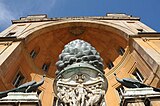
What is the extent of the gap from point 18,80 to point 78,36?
21.3 feet

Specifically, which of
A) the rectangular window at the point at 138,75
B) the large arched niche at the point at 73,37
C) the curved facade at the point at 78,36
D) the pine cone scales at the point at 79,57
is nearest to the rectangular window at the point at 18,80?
the curved facade at the point at 78,36

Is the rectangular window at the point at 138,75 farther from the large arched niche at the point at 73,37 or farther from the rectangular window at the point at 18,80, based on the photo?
the rectangular window at the point at 18,80

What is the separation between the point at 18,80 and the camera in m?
14.1

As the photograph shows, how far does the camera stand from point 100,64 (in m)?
3.61

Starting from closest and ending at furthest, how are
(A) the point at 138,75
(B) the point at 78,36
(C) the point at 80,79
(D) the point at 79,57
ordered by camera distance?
(C) the point at 80,79
(D) the point at 79,57
(A) the point at 138,75
(B) the point at 78,36

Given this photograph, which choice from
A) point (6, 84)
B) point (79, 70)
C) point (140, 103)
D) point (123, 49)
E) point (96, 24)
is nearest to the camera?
point (140, 103)

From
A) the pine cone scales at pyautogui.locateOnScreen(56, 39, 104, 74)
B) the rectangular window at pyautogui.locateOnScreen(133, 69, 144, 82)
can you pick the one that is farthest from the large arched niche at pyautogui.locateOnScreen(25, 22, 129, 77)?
the pine cone scales at pyautogui.locateOnScreen(56, 39, 104, 74)

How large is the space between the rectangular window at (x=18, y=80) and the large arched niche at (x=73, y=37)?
2.01 meters

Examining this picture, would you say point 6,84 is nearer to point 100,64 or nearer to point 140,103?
point 100,64

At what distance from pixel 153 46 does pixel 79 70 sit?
10.9m

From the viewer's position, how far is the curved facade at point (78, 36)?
12.7 m


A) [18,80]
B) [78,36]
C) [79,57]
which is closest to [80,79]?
[79,57]

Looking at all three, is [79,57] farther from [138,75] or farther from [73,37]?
[73,37]

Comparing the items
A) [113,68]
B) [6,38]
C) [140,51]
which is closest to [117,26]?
[113,68]
